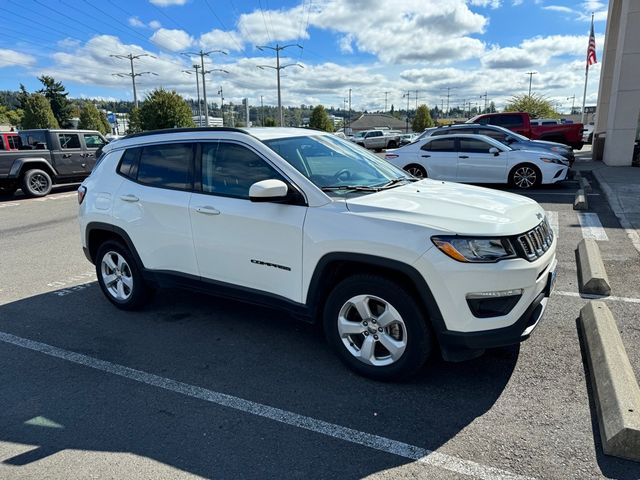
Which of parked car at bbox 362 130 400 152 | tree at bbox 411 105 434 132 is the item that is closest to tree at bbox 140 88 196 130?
parked car at bbox 362 130 400 152

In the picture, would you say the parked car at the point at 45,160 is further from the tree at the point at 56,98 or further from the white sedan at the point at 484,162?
the tree at the point at 56,98

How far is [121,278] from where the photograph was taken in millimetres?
4930

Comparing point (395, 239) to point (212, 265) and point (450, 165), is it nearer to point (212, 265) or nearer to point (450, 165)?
point (212, 265)

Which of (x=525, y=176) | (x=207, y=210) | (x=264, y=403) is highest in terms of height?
(x=207, y=210)

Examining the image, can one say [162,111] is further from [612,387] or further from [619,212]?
[612,387]

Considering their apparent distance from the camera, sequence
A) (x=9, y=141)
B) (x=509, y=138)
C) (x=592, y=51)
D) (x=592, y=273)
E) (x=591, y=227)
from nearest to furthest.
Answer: (x=592, y=273)
(x=591, y=227)
(x=509, y=138)
(x=9, y=141)
(x=592, y=51)

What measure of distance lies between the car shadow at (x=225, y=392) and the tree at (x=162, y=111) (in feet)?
133

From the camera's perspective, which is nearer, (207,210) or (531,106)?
(207,210)

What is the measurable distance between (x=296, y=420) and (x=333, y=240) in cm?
121

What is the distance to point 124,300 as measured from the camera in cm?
493

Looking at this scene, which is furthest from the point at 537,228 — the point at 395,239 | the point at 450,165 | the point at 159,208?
the point at 450,165

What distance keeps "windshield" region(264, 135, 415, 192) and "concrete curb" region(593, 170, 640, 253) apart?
179 inches

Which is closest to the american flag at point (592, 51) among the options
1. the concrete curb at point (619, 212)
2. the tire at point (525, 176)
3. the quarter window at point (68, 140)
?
the concrete curb at point (619, 212)

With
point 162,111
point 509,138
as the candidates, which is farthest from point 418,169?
point 162,111
